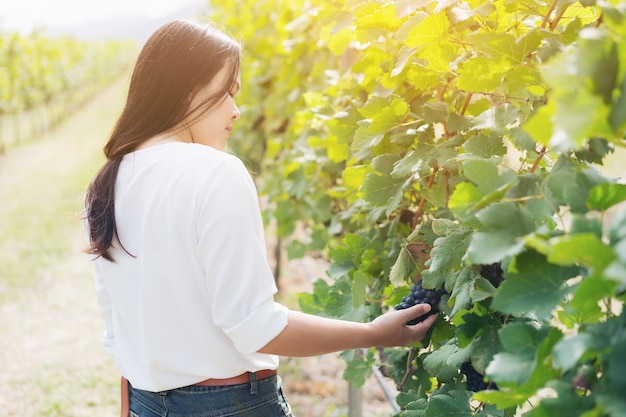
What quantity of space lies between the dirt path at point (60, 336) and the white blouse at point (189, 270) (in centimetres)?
46

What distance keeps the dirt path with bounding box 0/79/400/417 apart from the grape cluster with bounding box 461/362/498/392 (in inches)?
46.8

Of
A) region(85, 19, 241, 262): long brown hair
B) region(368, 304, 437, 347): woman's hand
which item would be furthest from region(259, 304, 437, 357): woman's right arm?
region(85, 19, 241, 262): long brown hair

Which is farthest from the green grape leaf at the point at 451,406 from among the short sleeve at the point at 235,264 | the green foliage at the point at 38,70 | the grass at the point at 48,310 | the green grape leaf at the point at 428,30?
the green foliage at the point at 38,70

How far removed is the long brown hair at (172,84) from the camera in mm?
1623

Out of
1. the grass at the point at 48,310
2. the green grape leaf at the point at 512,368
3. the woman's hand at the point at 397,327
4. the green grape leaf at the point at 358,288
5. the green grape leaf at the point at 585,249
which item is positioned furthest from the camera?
the grass at the point at 48,310

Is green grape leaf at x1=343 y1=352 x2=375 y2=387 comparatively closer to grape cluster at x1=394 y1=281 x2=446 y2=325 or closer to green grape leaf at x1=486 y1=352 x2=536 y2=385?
grape cluster at x1=394 y1=281 x2=446 y2=325

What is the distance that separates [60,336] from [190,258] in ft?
17.5

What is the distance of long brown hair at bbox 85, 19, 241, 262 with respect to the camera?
1623mm

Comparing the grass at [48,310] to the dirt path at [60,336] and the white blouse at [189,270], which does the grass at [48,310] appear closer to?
the dirt path at [60,336]

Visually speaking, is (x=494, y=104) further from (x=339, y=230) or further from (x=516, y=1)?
(x=339, y=230)

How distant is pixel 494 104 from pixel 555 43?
1.23ft

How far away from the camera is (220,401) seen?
1532 mm

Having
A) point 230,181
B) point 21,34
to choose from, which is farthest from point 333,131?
point 21,34

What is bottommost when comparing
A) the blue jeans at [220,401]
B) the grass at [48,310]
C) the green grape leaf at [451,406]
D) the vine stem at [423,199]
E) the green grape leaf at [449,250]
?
the grass at [48,310]
